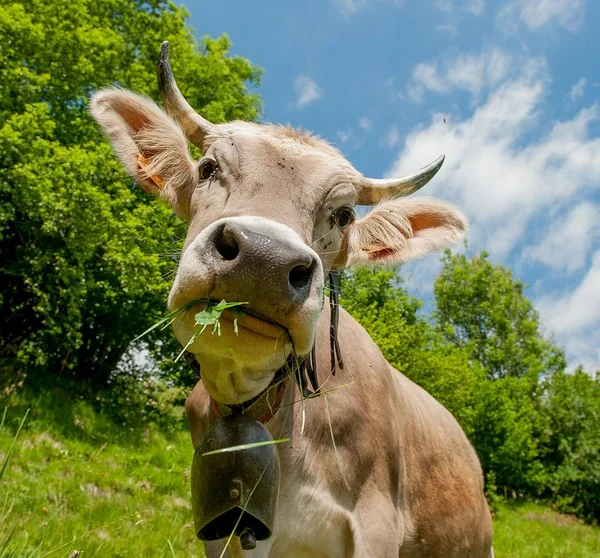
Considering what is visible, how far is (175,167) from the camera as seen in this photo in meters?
3.20

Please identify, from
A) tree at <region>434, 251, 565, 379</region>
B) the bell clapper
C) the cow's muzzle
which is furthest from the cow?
tree at <region>434, 251, 565, 379</region>

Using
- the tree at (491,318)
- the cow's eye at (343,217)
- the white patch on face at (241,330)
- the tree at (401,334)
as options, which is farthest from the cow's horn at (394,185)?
the tree at (491,318)

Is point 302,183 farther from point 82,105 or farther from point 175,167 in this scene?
point 82,105

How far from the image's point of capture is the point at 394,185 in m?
3.31

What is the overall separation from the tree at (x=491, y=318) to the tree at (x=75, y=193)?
82.0 feet

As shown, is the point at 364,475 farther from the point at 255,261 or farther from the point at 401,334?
the point at 401,334

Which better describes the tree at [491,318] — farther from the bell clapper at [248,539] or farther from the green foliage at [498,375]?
the bell clapper at [248,539]

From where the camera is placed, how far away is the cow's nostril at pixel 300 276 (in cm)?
184

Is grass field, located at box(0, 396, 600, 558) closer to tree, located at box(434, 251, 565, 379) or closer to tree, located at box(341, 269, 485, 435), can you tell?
tree, located at box(341, 269, 485, 435)

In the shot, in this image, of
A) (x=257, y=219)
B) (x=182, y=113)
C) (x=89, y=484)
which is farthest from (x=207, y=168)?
(x=89, y=484)

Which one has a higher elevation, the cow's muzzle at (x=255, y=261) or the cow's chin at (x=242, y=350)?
the cow's muzzle at (x=255, y=261)

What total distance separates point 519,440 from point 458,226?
73.7 feet

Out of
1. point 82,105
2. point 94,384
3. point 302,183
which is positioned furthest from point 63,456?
point 82,105

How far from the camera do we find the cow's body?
281 centimetres
